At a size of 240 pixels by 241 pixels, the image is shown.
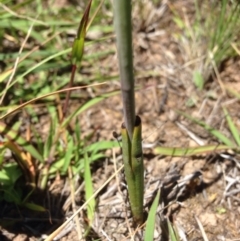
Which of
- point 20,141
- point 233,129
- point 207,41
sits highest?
point 207,41

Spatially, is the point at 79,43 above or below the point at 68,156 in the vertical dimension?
above

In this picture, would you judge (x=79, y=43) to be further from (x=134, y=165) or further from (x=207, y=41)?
(x=207, y=41)

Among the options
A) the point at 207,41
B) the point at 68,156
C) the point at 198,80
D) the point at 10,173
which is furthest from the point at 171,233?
the point at 207,41

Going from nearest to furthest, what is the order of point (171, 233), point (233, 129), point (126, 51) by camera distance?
point (126, 51) → point (171, 233) → point (233, 129)

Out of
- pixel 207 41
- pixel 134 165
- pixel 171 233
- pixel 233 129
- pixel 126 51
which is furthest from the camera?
pixel 207 41

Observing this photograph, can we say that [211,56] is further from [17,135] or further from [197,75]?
[17,135]

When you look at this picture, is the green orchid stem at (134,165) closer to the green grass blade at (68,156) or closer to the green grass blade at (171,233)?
the green grass blade at (171,233)

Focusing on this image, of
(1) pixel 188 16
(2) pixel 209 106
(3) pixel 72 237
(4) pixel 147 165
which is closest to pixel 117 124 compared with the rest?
(4) pixel 147 165

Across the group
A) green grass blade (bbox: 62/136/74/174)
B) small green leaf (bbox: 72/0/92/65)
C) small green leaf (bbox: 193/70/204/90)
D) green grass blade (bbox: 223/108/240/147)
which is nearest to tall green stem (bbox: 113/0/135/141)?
small green leaf (bbox: 72/0/92/65)
